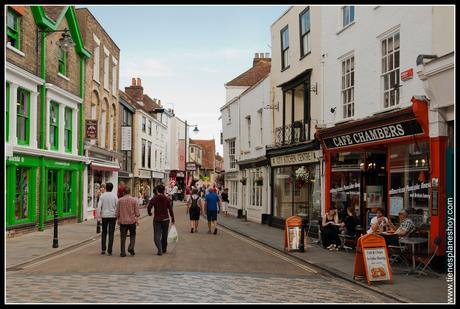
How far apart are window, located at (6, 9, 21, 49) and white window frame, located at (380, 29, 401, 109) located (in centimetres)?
1162

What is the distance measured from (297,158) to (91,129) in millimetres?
10288

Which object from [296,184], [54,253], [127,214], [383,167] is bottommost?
[54,253]

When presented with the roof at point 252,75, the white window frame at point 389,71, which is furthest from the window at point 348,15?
the roof at point 252,75

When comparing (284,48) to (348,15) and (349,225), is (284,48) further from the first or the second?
(349,225)

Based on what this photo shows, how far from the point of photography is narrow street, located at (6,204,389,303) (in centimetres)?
805

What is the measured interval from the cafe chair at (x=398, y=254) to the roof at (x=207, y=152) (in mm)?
80102

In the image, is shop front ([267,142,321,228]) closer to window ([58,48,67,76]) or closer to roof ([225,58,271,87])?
window ([58,48,67,76])

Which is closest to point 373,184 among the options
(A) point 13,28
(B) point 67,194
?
(A) point 13,28

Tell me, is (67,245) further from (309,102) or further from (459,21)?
(459,21)

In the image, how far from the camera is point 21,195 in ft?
61.0

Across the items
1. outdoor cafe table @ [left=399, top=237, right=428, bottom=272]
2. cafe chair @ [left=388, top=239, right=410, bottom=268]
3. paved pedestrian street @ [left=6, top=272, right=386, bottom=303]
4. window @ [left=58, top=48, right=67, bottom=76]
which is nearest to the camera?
paved pedestrian street @ [left=6, top=272, right=386, bottom=303]

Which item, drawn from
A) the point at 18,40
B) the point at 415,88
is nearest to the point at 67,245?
the point at 18,40

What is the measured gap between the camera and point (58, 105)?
22.5m

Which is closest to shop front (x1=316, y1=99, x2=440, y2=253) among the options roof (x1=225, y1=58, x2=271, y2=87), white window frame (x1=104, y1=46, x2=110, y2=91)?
white window frame (x1=104, y1=46, x2=110, y2=91)
